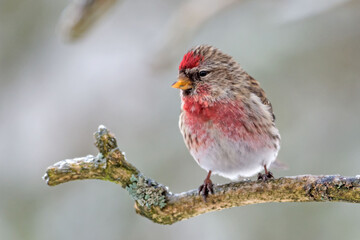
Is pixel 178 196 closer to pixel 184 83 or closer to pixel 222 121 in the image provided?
pixel 222 121

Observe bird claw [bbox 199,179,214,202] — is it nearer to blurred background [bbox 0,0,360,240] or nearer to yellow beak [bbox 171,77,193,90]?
yellow beak [bbox 171,77,193,90]

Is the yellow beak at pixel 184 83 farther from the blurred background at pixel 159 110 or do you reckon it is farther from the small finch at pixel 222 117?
the blurred background at pixel 159 110

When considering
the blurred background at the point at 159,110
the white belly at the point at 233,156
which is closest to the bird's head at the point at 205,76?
the white belly at the point at 233,156

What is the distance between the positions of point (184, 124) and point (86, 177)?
108 centimetres

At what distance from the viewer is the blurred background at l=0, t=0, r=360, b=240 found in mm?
5434

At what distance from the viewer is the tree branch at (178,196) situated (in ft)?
8.95

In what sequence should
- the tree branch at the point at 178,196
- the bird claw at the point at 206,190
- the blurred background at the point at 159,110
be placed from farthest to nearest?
the blurred background at the point at 159,110
the bird claw at the point at 206,190
the tree branch at the point at 178,196

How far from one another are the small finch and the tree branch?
1.75 feet

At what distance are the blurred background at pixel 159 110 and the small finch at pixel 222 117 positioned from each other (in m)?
1.15

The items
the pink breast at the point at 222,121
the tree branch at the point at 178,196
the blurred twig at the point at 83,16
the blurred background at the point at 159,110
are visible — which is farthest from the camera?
the blurred background at the point at 159,110

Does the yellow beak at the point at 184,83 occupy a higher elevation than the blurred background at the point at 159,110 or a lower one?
lower

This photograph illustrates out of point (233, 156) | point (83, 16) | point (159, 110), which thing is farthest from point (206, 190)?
Answer: point (159, 110)

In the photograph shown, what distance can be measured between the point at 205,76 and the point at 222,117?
35 cm

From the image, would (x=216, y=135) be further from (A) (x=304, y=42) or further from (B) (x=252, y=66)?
(A) (x=304, y=42)
